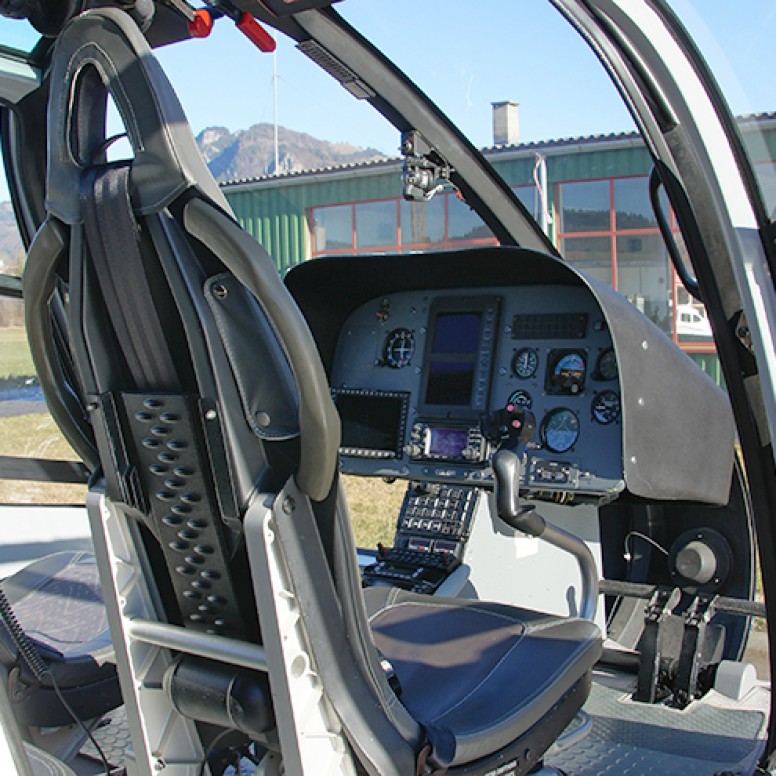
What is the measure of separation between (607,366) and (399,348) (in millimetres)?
714

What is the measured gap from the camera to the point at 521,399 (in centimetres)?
262

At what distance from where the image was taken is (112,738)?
2137 mm

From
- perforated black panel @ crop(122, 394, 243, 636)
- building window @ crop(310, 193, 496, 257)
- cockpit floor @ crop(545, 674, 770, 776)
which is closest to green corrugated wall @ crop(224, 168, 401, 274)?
building window @ crop(310, 193, 496, 257)

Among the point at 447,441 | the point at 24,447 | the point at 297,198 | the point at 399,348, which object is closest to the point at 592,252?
the point at 297,198

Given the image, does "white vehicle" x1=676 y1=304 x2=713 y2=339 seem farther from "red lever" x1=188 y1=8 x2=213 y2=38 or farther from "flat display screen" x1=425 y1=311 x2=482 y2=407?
"red lever" x1=188 y1=8 x2=213 y2=38

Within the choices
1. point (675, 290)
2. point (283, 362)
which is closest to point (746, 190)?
point (283, 362)

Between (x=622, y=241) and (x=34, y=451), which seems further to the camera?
(x=622, y=241)

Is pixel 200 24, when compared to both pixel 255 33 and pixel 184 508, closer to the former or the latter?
pixel 255 33

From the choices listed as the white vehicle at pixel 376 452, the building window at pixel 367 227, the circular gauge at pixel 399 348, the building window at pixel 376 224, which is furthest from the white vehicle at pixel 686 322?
the circular gauge at pixel 399 348

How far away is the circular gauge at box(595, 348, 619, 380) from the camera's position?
8.13 feet

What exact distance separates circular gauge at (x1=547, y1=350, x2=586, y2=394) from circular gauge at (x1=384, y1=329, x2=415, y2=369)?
49 cm

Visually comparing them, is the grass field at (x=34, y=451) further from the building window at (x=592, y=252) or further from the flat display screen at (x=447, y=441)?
the building window at (x=592, y=252)

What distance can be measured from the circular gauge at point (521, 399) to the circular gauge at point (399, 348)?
39cm

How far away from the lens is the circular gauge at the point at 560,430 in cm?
248
